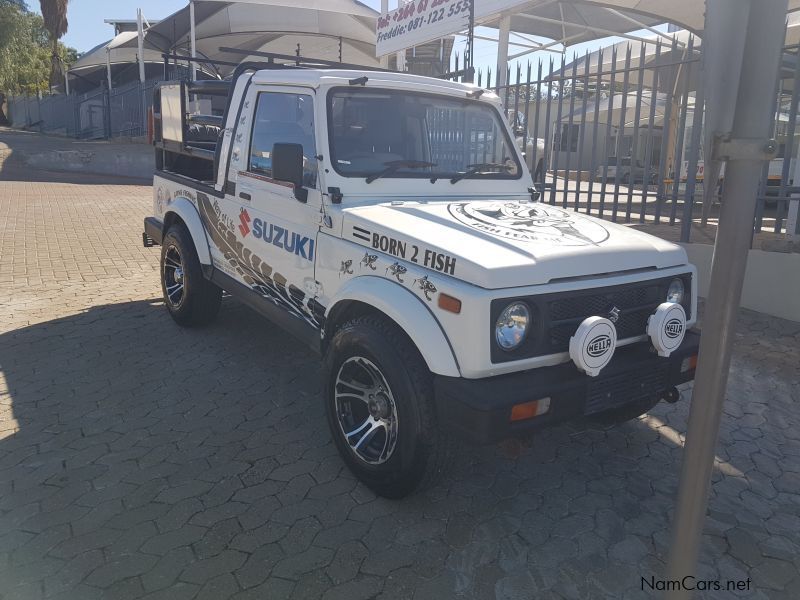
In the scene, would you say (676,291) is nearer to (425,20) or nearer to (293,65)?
(293,65)

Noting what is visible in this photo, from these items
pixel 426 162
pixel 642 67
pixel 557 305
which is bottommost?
pixel 557 305

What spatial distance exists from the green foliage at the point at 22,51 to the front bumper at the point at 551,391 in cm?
3797

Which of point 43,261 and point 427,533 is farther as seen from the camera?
point 43,261

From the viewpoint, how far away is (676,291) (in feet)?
10.8

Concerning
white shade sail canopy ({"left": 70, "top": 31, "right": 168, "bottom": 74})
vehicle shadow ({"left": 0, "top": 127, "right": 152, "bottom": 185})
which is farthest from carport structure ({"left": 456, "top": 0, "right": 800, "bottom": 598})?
white shade sail canopy ({"left": 70, "top": 31, "right": 168, "bottom": 74})

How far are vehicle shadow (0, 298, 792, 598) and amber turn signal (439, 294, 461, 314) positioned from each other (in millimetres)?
796

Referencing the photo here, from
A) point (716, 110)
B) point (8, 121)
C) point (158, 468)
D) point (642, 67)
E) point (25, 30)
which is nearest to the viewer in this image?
point (716, 110)

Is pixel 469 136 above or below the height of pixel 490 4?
below

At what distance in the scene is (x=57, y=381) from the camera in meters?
4.51

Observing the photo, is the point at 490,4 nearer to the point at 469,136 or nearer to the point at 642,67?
the point at 642,67

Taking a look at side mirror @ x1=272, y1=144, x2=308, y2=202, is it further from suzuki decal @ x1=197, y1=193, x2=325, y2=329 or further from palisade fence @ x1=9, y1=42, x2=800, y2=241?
palisade fence @ x1=9, y1=42, x2=800, y2=241

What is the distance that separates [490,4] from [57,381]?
6989 millimetres

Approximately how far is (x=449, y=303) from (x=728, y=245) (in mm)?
1240

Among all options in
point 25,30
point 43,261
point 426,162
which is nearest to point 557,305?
point 426,162
